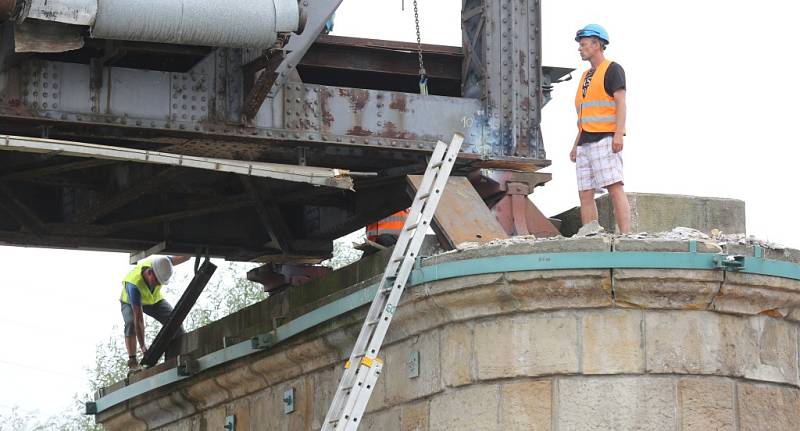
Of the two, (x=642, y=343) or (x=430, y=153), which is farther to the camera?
(x=430, y=153)

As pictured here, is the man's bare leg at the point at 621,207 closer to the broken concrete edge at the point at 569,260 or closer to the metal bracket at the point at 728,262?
the broken concrete edge at the point at 569,260

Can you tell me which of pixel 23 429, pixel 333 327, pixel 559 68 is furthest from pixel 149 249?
pixel 23 429

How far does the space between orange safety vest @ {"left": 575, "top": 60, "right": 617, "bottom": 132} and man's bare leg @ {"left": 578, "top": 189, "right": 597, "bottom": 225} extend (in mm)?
539

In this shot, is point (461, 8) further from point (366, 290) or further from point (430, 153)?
point (366, 290)

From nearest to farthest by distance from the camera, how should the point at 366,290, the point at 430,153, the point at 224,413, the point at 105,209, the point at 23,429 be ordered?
the point at 366,290 → the point at 430,153 → the point at 105,209 → the point at 224,413 → the point at 23,429

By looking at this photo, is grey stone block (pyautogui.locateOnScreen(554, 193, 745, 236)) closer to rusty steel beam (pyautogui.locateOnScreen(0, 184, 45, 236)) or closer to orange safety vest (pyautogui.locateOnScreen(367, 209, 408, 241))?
orange safety vest (pyautogui.locateOnScreen(367, 209, 408, 241))

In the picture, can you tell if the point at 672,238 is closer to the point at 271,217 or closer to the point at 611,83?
the point at 611,83

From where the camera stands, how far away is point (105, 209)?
16.4 metres

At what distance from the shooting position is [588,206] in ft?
45.8

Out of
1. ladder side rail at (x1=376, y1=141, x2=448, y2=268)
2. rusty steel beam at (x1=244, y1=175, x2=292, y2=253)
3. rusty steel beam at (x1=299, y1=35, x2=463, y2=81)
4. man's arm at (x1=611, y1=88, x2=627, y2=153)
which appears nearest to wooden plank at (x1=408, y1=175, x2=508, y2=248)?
ladder side rail at (x1=376, y1=141, x2=448, y2=268)

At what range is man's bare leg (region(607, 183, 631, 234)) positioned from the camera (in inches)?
528

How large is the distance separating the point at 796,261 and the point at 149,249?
779 cm

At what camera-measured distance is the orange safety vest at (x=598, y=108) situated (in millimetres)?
13695

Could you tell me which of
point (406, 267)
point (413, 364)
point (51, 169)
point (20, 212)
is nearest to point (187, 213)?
point (20, 212)
